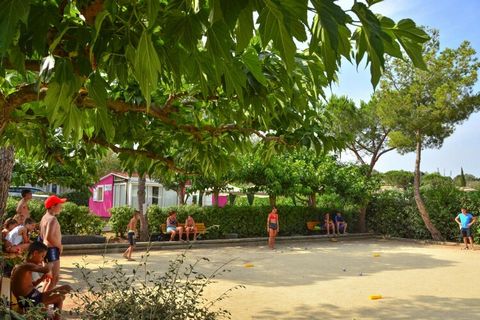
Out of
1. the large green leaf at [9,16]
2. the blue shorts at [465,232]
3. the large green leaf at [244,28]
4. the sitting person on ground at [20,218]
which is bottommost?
the blue shorts at [465,232]

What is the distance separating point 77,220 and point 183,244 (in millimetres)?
3967

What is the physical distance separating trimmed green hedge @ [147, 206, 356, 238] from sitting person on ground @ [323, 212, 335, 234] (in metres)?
0.39

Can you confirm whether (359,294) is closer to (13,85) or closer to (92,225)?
(13,85)

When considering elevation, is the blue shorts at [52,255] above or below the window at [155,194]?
below

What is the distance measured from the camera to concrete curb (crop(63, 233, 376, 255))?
47.9ft

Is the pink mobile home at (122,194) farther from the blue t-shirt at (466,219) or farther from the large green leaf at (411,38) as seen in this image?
the large green leaf at (411,38)

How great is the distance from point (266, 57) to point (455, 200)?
21.0m

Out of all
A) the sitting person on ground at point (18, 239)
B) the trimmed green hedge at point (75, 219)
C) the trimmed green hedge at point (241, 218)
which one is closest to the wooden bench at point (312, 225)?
the trimmed green hedge at point (241, 218)

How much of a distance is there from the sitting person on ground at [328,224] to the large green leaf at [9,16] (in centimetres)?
2243

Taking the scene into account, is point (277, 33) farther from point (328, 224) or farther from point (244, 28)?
point (328, 224)

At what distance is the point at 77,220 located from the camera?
16.6m

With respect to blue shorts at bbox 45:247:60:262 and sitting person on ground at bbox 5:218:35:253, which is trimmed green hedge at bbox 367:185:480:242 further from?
blue shorts at bbox 45:247:60:262

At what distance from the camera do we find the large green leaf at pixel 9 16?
37.6 inches

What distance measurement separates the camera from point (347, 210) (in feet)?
80.6
